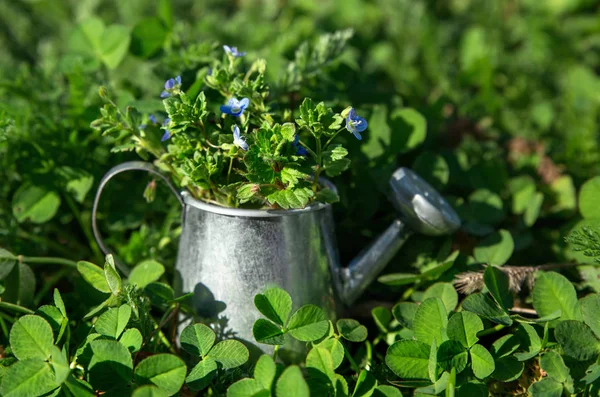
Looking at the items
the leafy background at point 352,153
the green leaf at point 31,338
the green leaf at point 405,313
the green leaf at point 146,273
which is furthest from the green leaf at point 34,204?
the green leaf at point 405,313

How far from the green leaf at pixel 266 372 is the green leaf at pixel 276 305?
0.31 feet

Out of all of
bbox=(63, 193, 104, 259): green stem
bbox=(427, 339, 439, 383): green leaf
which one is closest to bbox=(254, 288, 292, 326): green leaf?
bbox=(427, 339, 439, 383): green leaf

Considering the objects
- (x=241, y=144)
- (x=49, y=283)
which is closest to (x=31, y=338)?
(x=49, y=283)

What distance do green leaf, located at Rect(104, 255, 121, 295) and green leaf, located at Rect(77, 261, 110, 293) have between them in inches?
2.3

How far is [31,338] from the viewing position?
86cm

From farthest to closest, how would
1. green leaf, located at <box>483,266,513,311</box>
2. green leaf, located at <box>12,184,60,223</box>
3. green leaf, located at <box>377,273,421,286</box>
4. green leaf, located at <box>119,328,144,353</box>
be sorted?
1. green leaf, located at <box>12,184,60,223</box>
2. green leaf, located at <box>377,273,421,286</box>
3. green leaf, located at <box>483,266,513,311</box>
4. green leaf, located at <box>119,328,144,353</box>

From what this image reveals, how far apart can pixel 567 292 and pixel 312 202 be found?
0.45 m

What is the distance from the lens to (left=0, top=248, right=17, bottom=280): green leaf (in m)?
1.00

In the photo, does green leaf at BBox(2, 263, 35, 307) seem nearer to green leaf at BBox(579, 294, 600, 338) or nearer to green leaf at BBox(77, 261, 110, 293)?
green leaf at BBox(77, 261, 110, 293)

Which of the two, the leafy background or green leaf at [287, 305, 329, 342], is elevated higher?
the leafy background

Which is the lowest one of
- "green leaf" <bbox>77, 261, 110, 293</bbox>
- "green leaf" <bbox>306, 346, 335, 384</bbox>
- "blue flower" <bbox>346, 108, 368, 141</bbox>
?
"green leaf" <bbox>306, 346, 335, 384</bbox>

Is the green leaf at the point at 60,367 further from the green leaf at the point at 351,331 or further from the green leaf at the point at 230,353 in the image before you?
the green leaf at the point at 351,331

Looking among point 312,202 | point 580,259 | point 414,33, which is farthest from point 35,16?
point 580,259

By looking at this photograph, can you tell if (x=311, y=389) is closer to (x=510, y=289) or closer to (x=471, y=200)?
(x=510, y=289)
